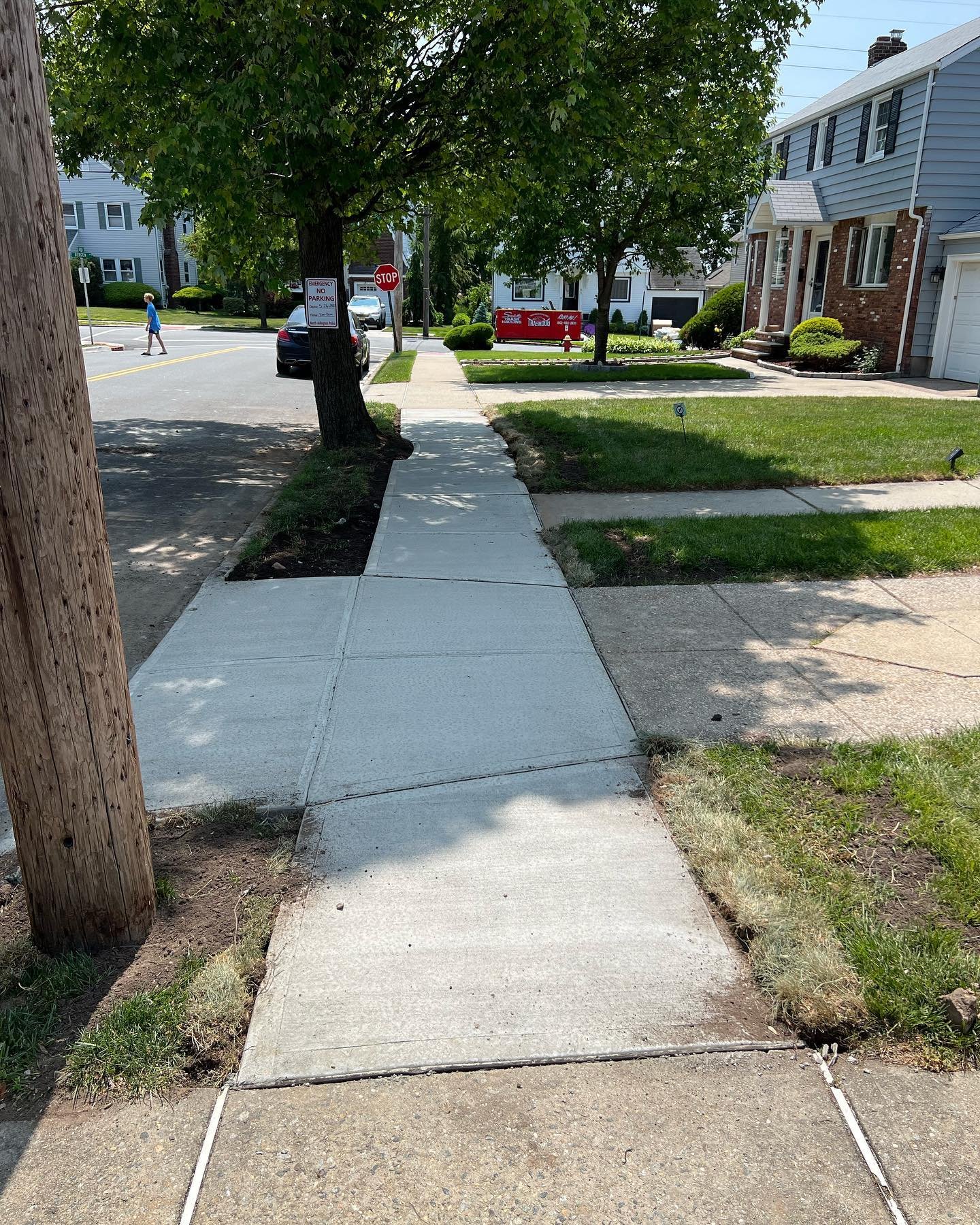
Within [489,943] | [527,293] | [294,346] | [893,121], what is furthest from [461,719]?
[527,293]

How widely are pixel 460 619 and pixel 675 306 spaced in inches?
2004

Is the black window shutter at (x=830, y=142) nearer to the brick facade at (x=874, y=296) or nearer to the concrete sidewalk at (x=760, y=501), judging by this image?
the brick facade at (x=874, y=296)

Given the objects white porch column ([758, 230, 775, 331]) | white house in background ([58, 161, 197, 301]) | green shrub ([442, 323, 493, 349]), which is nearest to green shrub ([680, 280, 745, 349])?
white porch column ([758, 230, 775, 331])

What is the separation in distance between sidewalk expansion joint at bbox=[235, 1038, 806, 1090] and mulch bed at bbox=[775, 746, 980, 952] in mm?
700

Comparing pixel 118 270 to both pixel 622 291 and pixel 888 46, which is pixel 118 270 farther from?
pixel 888 46

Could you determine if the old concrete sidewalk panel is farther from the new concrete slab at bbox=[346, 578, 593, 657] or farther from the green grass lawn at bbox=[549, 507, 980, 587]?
the green grass lawn at bbox=[549, 507, 980, 587]

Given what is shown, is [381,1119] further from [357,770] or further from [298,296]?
[298,296]

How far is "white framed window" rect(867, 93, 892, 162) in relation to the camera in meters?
21.0

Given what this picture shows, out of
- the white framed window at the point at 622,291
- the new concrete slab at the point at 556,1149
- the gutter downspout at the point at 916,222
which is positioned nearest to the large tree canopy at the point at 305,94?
the new concrete slab at the point at 556,1149

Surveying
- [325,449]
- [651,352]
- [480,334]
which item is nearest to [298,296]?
[480,334]

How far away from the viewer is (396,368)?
961 inches

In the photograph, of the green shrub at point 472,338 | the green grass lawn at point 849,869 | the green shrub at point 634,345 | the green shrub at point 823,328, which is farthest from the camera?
the green shrub at point 472,338

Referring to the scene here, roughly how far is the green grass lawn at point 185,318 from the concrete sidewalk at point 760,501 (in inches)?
1517

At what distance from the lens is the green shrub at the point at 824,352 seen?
21.6 meters
